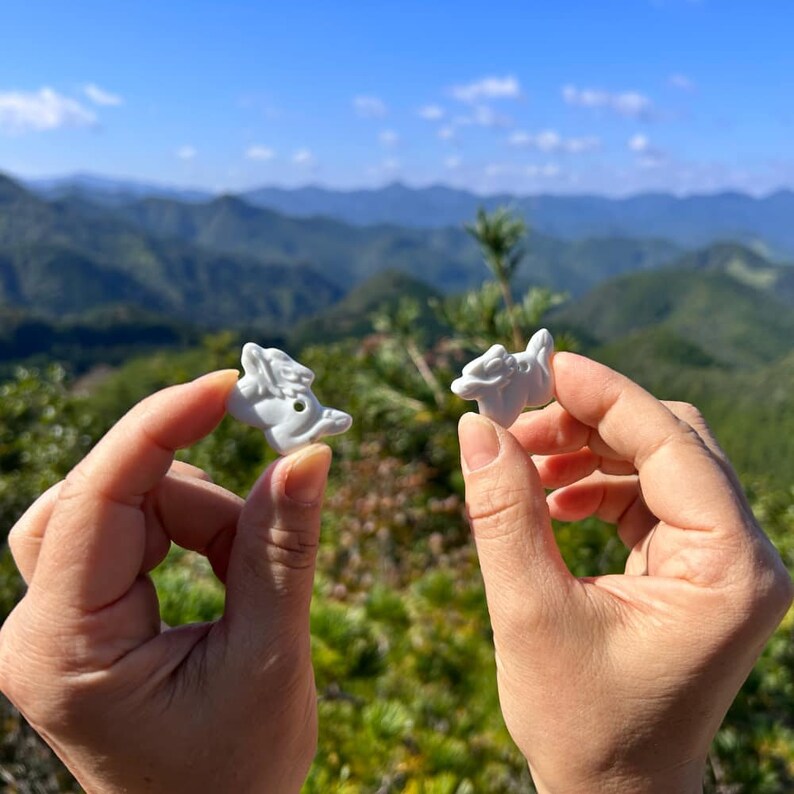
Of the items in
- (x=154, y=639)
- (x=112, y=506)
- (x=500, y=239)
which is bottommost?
(x=154, y=639)

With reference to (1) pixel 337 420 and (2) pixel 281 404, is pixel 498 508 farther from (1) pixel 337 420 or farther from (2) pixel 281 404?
(2) pixel 281 404

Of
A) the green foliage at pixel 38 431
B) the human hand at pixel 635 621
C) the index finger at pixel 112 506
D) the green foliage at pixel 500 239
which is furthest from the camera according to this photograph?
the green foliage at pixel 38 431

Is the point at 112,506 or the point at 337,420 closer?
the point at 112,506

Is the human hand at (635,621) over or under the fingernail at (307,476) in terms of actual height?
under

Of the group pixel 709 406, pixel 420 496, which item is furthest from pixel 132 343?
pixel 420 496

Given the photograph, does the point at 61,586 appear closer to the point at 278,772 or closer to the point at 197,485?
the point at 197,485

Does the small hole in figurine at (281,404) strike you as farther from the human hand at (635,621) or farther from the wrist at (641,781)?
the wrist at (641,781)

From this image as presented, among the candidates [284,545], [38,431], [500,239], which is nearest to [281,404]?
[284,545]

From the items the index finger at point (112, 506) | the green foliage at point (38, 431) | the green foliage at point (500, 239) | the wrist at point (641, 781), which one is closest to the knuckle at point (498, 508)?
the wrist at point (641, 781)

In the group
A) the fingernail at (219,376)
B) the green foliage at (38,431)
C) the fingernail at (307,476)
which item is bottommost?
the green foliage at (38,431)
